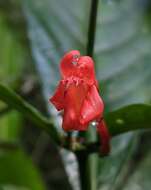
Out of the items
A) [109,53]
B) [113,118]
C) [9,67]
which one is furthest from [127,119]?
[9,67]

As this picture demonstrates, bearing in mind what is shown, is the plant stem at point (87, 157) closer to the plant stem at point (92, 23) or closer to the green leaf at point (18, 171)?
the plant stem at point (92, 23)

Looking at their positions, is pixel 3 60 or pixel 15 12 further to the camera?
pixel 15 12

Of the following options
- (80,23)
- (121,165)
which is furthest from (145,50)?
(121,165)

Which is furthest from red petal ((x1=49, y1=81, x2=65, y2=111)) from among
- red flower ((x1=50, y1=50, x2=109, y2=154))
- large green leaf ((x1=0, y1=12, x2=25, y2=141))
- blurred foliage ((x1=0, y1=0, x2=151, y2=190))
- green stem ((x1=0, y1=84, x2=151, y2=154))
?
large green leaf ((x1=0, y1=12, x2=25, y2=141))

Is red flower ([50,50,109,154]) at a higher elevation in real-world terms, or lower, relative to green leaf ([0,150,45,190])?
higher

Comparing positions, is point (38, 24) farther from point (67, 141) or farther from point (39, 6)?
point (67, 141)

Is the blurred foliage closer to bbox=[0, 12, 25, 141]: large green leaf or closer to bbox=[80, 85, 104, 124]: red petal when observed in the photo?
bbox=[0, 12, 25, 141]: large green leaf
